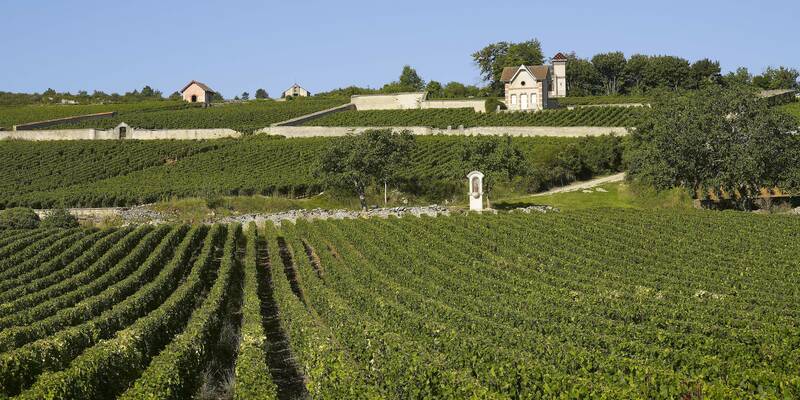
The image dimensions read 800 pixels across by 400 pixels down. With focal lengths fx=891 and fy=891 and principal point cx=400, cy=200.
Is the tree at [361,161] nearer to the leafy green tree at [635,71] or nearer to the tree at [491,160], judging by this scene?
the tree at [491,160]

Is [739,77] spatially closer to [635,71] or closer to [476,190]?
[635,71]

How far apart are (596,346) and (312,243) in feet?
73.9

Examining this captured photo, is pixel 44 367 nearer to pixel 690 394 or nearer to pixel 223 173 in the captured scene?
pixel 690 394

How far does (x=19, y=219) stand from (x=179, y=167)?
925 inches

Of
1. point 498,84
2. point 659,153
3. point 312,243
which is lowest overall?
point 312,243

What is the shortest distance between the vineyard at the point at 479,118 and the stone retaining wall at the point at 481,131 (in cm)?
179

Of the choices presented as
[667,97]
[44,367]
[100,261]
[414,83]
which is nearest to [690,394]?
[44,367]

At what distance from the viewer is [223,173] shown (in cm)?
7006

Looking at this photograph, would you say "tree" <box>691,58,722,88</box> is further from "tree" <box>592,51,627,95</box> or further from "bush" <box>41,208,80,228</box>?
"bush" <box>41,208,80,228</box>

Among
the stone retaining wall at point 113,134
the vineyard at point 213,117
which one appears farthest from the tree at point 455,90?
the stone retaining wall at point 113,134

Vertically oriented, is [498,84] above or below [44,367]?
above

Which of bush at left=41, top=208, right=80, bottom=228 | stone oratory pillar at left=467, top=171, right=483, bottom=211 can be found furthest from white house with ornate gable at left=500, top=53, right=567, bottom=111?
bush at left=41, top=208, right=80, bottom=228

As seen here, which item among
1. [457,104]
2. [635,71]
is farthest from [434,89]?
[635,71]

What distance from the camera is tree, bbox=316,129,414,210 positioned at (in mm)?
55812
